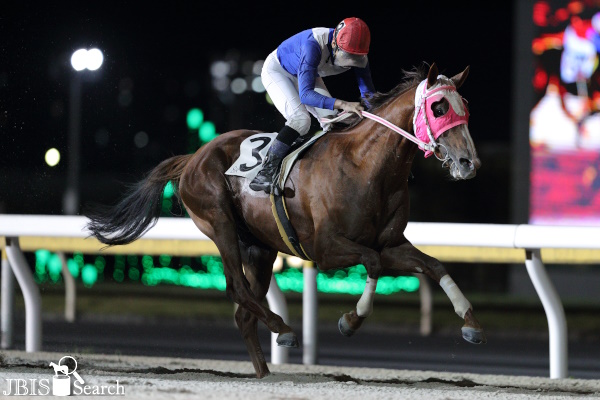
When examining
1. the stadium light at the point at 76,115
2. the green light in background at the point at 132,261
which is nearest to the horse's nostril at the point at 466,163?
the stadium light at the point at 76,115

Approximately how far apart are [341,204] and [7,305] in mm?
3319

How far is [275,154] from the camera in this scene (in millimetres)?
5832

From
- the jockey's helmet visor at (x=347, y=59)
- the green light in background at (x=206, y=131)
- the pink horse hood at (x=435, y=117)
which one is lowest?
the pink horse hood at (x=435, y=117)

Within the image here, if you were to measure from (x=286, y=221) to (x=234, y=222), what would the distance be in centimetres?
47

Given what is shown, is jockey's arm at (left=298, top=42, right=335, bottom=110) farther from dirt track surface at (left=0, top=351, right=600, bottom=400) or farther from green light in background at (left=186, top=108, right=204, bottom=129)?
green light in background at (left=186, top=108, right=204, bottom=129)

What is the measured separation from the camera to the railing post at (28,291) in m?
7.31

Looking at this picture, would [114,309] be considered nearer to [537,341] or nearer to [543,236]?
[537,341]

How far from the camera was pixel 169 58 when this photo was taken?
74.0 feet

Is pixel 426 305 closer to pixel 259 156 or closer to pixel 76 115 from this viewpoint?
pixel 259 156

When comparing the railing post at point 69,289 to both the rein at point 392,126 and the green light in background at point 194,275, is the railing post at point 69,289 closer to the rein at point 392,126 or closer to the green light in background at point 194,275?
the green light in background at point 194,275

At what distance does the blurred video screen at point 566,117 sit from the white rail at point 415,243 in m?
6.39

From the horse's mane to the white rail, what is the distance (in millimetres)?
1360

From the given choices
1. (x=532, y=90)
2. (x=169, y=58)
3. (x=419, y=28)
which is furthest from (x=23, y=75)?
(x=419, y=28)

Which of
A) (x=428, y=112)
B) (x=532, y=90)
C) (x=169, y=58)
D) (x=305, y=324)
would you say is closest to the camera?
(x=428, y=112)
